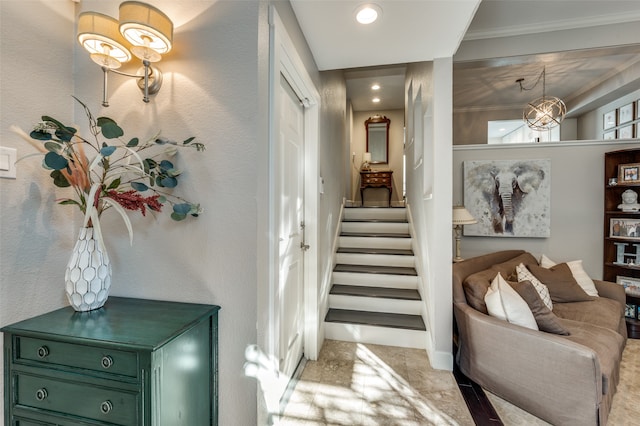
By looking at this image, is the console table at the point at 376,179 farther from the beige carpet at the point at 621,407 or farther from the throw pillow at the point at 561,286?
the beige carpet at the point at 621,407

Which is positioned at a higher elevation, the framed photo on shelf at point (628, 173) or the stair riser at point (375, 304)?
the framed photo on shelf at point (628, 173)

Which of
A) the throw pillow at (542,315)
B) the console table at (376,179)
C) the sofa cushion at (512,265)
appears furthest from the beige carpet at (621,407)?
the console table at (376,179)

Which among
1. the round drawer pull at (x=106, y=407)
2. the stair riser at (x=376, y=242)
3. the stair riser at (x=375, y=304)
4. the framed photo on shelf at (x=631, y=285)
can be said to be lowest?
the stair riser at (x=375, y=304)

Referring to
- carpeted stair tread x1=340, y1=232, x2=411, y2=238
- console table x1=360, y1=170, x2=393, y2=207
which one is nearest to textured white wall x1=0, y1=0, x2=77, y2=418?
carpeted stair tread x1=340, y1=232, x2=411, y2=238

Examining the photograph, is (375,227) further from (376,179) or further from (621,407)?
(621,407)

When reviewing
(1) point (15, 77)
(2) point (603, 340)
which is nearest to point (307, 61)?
(1) point (15, 77)

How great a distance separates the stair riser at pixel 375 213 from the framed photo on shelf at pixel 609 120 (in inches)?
160

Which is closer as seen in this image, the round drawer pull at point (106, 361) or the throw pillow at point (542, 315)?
the round drawer pull at point (106, 361)

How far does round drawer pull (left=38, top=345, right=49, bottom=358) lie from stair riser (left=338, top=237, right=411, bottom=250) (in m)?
3.18

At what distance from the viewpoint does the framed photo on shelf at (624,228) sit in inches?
123

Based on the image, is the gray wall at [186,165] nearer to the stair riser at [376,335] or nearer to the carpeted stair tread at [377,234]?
the stair riser at [376,335]

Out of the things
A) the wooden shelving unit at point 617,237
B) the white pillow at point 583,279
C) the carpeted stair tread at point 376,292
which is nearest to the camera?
the white pillow at point 583,279

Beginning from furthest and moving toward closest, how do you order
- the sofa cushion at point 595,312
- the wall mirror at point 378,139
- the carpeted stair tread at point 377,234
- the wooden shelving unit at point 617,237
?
the wall mirror at point 378,139 < the carpeted stair tread at point 377,234 < the wooden shelving unit at point 617,237 < the sofa cushion at point 595,312

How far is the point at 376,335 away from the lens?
2.76 meters
